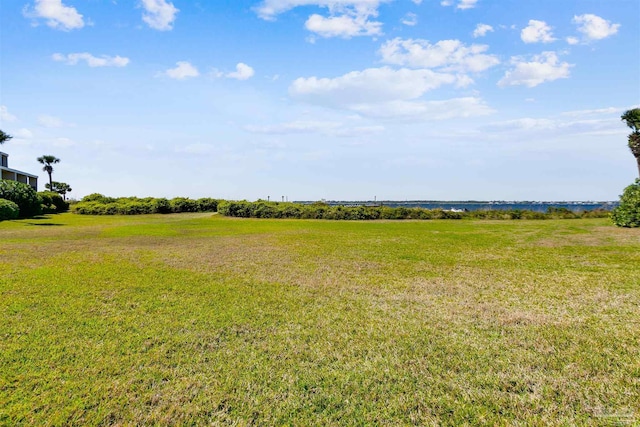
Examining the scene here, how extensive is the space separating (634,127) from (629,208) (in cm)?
1419

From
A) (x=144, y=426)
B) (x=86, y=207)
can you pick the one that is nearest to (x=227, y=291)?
(x=144, y=426)

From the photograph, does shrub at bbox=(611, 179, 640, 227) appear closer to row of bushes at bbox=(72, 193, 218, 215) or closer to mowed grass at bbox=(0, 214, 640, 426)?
mowed grass at bbox=(0, 214, 640, 426)

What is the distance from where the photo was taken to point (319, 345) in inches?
162

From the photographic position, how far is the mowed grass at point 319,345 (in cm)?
296

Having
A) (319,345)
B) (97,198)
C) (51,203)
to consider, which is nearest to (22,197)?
(51,203)

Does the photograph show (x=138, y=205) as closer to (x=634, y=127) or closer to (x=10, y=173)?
(x=10, y=173)

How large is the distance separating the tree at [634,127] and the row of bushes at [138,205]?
112 ft

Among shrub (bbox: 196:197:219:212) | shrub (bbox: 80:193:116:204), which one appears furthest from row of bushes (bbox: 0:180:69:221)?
shrub (bbox: 196:197:219:212)

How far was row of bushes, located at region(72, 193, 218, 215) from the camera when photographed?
3275cm

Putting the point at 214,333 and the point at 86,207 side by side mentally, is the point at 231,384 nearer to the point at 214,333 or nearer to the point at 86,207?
the point at 214,333

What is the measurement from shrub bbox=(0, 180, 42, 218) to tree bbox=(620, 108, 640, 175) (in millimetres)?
43096

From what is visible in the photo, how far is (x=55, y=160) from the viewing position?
57.2m

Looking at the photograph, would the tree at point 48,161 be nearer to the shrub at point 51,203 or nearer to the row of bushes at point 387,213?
the shrub at point 51,203

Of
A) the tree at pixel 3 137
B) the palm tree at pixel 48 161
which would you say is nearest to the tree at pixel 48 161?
the palm tree at pixel 48 161
